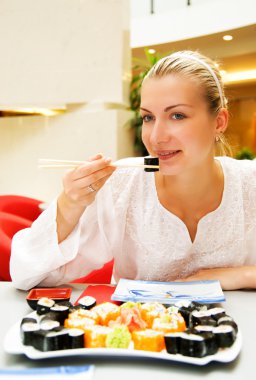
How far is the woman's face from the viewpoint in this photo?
1482 millimetres

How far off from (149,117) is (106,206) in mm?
399

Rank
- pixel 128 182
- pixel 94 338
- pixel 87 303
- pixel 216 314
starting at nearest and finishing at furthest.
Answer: pixel 94 338 < pixel 216 314 < pixel 87 303 < pixel 128 182

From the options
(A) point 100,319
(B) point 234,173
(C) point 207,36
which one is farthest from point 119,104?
(C) point 207,36

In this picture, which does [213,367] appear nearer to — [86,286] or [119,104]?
[86,286]

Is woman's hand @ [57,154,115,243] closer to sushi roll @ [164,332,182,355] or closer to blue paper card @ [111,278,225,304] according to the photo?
blue paper card @ [111,278,225,304]

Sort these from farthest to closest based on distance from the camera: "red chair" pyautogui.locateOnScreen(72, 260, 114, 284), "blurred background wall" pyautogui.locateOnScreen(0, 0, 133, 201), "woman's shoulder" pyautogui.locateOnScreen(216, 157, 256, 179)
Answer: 1. "blurred background wall" pyautogui.locateOnScreen(0, 0, 133, 201)
2. "red chair" pyautogui.locateOnScreen(72, 260, 114, 284)
3. "woman's shoulder" pyautogui.locateOnScreen(216, 157, 256, 179)

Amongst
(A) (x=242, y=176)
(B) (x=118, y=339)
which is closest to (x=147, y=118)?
(A) (x=242, y=176)

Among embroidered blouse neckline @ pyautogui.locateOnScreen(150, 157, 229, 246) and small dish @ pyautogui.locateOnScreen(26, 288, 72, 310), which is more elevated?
embroidered blouse neckline @ pyautogui.locateOnScreen(150, 157, 229, 246)

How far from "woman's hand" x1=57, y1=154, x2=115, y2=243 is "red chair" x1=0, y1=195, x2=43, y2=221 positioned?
2.15 m

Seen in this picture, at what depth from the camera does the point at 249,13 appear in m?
7.15

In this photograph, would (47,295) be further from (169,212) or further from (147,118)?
(147,118)

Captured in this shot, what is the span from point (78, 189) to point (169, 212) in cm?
47

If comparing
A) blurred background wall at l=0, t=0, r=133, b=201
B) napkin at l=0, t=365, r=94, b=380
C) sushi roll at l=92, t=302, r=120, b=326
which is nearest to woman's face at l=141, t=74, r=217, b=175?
sushi roll at l=92, t=302, r=120, b=326

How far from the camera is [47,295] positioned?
132 centimetres
